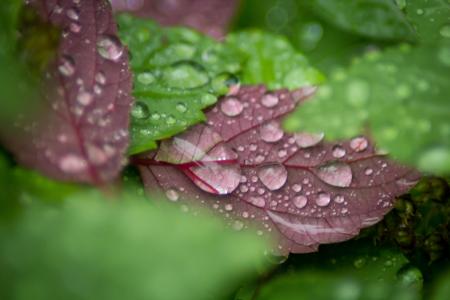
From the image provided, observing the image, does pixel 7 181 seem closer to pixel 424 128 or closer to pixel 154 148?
pixel 154 148

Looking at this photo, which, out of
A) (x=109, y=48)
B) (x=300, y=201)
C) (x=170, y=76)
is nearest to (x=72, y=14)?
(x=109, y=48)

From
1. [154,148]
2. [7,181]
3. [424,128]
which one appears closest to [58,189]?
[7,181]

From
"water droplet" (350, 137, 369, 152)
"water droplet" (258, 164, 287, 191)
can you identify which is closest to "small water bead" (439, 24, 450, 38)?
"water droplet" (350, 137, 369, 152)

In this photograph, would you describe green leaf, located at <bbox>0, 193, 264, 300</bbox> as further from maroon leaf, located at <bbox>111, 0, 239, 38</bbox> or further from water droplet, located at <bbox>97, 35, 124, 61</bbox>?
maroon leaf, located at <bbox>111, 0, 239, 38</bbox>

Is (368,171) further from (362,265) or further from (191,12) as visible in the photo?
(191,12)

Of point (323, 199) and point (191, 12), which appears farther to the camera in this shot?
point (191, 12)
